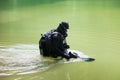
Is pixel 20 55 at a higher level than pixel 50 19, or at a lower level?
lower

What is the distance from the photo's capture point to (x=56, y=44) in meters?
5.75

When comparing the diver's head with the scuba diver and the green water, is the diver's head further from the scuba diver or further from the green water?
the green water

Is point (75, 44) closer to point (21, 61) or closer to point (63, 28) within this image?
point (63, 28)

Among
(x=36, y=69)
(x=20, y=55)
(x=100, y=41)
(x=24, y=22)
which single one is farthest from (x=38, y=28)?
(x=36, y=69)

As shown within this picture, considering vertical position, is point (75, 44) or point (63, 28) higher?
point (63, 28)

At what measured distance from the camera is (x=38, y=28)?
9742 millimetres

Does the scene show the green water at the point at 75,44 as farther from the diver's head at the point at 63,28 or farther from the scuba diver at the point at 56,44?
the diver's head at the point at 63,28

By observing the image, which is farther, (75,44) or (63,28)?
(75,44)

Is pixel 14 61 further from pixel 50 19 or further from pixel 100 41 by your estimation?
pixel 50 19

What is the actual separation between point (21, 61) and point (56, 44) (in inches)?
25.5

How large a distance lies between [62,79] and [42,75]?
0.34m

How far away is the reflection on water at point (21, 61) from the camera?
5301 mm

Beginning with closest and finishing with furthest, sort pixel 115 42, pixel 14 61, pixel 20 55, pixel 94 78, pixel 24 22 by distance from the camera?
1. pixel 94 78
2. pixel 14 61
3. pixel 20 55
4. pixel 115 42
5. pixel 24 22

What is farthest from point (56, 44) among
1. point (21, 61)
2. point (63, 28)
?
point (21, 61)
